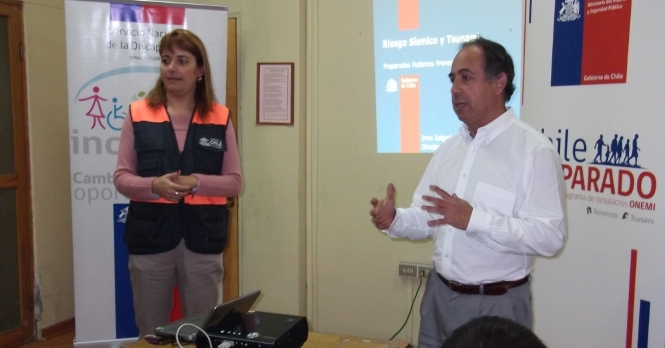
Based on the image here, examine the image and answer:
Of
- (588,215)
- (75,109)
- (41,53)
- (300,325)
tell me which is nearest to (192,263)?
(300,325)

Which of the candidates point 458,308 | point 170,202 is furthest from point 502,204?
point 170,202

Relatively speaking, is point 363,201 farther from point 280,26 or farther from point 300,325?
point 300,325

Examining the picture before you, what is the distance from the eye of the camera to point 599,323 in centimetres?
208

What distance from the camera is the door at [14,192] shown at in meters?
3.31

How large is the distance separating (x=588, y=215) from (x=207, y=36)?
2.08 m

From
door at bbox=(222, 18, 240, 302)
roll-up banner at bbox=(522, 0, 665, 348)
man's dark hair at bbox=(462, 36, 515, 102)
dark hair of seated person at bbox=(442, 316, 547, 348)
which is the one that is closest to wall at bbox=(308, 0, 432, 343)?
door at bbox=(222, 18, 240, 302)

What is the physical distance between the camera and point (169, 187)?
6.64 feet

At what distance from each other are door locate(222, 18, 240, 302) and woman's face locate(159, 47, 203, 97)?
129cm

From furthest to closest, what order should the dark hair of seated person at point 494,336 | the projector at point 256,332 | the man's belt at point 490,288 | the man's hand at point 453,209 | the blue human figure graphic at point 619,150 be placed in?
the blue human figure graphic at point 619,150
the man's belt at point 490,288
the man's hand at point 453,209
the projector at point 256,332
the dark hair of seated person at point 494,336

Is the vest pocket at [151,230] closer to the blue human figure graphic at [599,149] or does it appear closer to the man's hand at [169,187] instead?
the man's hand at [169,187]

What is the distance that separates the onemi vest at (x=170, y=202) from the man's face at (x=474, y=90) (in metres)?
0.96

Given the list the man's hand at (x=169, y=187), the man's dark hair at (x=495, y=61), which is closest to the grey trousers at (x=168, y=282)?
the man's hand at (x=169, y=187)

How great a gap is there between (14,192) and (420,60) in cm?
255

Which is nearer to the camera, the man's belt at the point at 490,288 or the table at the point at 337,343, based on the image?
the table at the point at 337,343
